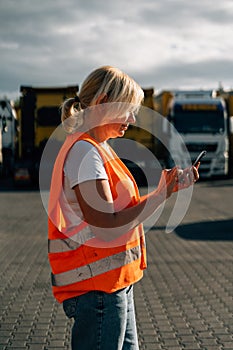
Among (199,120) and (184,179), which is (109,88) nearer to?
(184,179)

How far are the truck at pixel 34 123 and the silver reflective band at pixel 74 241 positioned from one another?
25.7 metres

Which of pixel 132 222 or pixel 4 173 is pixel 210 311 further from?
pixel 4 173

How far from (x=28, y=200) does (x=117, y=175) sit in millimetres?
20209

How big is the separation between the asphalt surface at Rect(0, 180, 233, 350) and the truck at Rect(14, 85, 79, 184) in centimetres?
1396

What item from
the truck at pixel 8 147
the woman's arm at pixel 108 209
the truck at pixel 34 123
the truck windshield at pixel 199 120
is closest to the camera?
the woman's arm at pixel 108 209

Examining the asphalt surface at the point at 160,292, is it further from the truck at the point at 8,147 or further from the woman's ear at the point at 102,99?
the truck at the point at 8,147

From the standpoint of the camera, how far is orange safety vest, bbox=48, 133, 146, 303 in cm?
304

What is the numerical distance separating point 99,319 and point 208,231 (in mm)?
Result: 11127

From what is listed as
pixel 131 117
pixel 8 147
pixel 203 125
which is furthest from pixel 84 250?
pixel 8 147

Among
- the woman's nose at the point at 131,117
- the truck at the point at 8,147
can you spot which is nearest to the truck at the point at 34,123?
the truck at the point at 8,147

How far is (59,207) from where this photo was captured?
3.07 meters

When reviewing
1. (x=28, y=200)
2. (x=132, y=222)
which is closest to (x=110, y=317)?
(x=132, y=222)

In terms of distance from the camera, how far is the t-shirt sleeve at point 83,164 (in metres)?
2.96

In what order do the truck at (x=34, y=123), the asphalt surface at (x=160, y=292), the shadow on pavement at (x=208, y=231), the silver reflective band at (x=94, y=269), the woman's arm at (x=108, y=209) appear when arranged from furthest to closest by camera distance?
the truck at (x=34, y=123) < the shadow on pavement at (x=208, y=231) < the asphalt surface at (x=160, y=292) < the silver reflective band at (x=94, y=269) < the woman's arm at (x=108, y=209)
